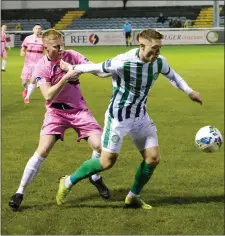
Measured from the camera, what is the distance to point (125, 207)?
672 centimetres

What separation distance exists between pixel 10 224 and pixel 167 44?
37443 mm

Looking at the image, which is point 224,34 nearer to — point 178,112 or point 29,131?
point 178,112

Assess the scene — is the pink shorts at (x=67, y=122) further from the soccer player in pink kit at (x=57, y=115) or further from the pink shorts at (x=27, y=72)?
the pink shorts at (x=27, y=72)

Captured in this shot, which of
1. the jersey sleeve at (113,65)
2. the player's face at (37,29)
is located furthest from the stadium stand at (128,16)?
the jersey sleeve at (113,65)

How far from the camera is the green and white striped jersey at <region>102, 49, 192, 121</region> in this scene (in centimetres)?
598

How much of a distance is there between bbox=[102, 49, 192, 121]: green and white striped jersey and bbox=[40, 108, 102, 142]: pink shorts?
62 centimetres

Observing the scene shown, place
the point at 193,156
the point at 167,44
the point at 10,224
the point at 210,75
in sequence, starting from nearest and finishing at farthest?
the point at 10,224, the point at 193,156, the point at 210,75, the point at 167,44

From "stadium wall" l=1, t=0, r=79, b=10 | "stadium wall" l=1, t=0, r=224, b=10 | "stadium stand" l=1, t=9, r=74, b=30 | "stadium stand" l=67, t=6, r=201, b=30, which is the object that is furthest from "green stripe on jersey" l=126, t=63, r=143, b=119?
"stadium wall" l=1, t=0, r=79, b=10

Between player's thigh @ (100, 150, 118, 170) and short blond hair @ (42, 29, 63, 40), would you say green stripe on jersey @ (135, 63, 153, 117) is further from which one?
short blond hair @ (42, 29, 63, 40)

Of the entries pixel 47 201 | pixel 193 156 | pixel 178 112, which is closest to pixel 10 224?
pixel 47 201

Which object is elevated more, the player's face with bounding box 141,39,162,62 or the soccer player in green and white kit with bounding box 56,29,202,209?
the player's face with bounding box 141,39,162,62

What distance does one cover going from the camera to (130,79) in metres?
6.05

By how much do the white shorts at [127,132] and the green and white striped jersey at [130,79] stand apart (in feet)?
0.23

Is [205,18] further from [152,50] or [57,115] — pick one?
[152,50]
